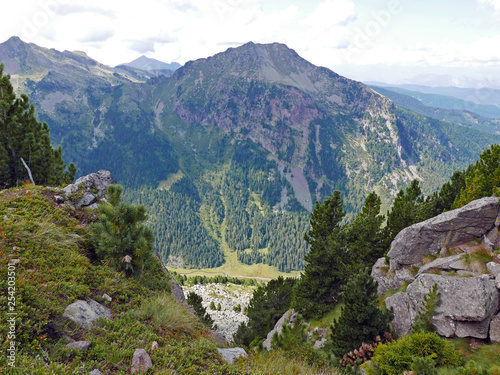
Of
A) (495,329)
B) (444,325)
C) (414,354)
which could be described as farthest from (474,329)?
(414,354)

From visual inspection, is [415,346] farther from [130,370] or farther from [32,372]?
[32,372]

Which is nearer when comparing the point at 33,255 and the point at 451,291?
the point at 33,255

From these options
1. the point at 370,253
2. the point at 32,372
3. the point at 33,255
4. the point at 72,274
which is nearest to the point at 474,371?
the point at 32,372

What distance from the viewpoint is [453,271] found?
68.4 feet

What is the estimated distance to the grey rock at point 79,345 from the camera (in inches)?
299

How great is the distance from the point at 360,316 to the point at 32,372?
63.5 feet

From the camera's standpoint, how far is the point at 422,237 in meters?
26.6

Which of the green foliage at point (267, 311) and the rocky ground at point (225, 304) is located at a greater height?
the green foliage at point (267, 311)

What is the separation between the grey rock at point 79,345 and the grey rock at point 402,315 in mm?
21570

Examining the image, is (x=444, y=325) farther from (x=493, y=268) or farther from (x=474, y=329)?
(x=493, y=268)

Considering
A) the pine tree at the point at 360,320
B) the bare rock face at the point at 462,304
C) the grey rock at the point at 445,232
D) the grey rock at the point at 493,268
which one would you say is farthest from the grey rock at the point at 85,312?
the grey rock at the point at 445,232

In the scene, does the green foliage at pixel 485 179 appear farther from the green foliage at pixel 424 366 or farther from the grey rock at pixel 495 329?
the green foliage at pixel 424 366

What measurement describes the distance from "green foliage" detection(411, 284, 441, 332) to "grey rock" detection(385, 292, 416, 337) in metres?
1.41

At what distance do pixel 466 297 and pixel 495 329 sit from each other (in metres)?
2.14
